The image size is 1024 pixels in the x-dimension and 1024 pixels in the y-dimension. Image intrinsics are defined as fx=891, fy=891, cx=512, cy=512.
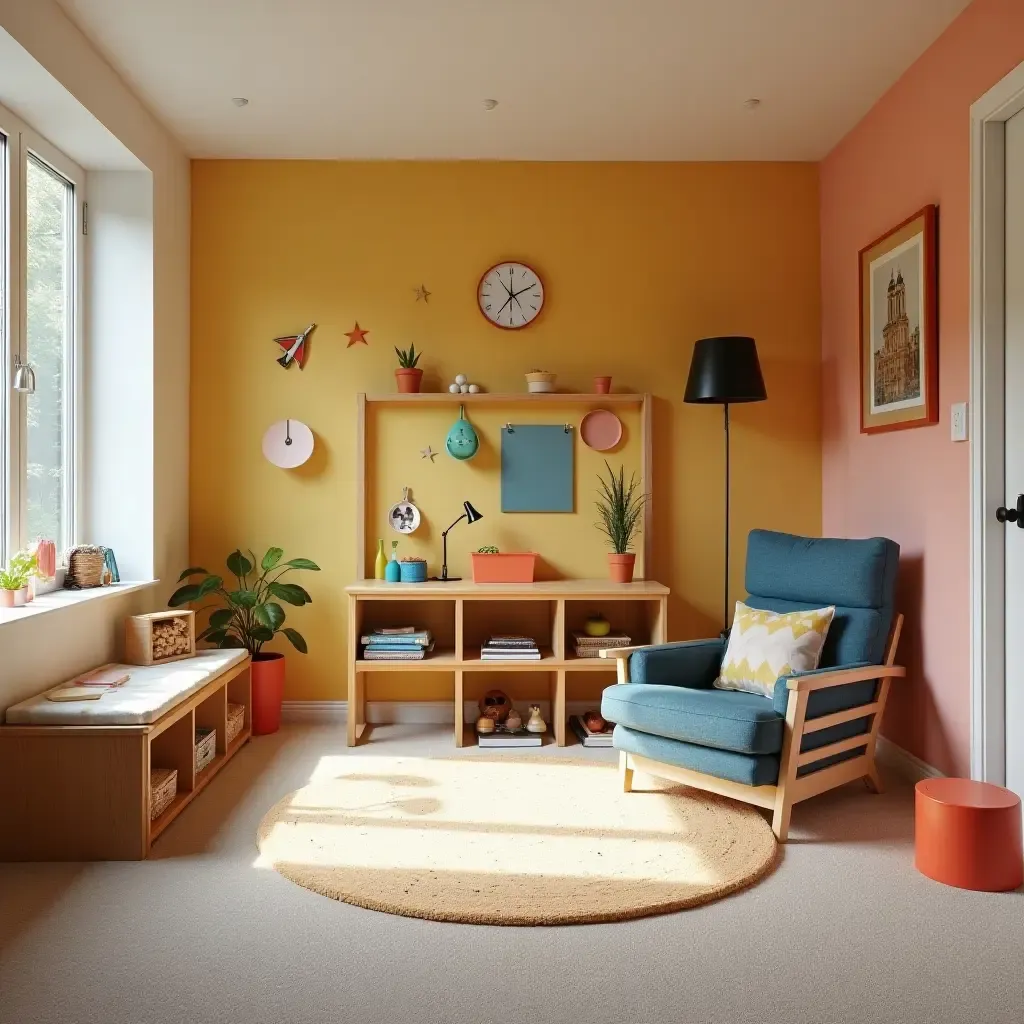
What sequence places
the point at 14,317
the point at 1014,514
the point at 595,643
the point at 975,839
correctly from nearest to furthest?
the point at 975,839 < the point at 1014,514 < the point at 14,317 < the point at 595,643

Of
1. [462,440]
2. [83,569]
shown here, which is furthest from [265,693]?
[462,440]

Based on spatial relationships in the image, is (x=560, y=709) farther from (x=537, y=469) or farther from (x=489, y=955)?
(x=489, y=955)

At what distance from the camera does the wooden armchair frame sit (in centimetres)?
276

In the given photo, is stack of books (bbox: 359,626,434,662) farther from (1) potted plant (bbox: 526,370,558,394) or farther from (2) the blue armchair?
(1) potted plant (bbox: 526,370,558,394)

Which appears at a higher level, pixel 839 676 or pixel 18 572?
pixel 18 572

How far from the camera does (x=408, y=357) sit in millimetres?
4195

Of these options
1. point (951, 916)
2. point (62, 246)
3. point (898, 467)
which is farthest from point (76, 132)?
point (951, 916)

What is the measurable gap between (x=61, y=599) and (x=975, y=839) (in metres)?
3.04

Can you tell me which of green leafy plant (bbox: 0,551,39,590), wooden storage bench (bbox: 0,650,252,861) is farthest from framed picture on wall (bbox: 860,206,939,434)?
green leafy plant (bbox: 0,551,39,590)

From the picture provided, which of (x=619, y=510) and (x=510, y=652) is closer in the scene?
(x=510, y=652)

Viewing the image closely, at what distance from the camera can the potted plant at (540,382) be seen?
162 inches

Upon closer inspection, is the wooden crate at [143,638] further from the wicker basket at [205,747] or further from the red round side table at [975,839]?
the red round side table at [975,839]

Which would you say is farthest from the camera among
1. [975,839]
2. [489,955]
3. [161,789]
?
[161,789]

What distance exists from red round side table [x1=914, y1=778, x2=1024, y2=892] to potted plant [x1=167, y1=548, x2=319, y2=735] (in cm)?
260
